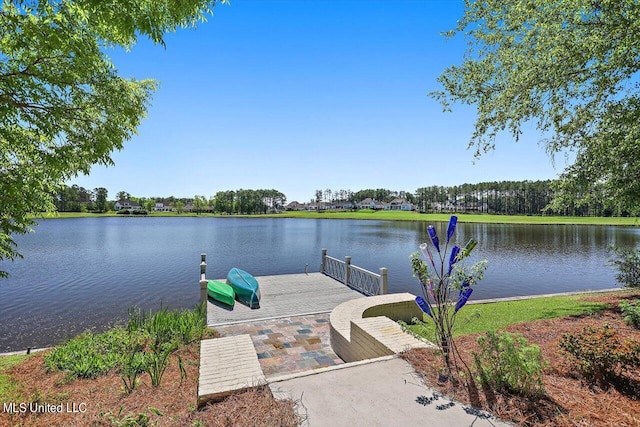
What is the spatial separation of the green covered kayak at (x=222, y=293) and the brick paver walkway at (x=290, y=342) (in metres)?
2.05

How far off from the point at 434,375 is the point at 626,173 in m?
7.56

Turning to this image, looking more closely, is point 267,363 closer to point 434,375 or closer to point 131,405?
point 131,405

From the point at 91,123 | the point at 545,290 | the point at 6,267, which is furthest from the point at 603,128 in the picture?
the point at 6,267

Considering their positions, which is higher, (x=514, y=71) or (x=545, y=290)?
(x=514, y=71)

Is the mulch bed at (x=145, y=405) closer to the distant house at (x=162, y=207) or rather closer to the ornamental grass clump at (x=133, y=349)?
the ornamental grass clump at (x=133, y=349)

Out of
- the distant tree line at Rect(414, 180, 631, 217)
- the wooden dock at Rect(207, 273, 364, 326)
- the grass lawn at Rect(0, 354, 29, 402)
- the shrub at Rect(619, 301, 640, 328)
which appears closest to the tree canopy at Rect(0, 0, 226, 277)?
the grass lawn at Rect(0, 354, 29, 402)

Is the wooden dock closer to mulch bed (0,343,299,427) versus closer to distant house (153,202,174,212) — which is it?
mulch bed (0,343,299,427)

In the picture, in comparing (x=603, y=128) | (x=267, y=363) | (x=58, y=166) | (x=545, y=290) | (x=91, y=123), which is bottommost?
(x=545, y=290)

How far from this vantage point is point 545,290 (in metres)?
16.0

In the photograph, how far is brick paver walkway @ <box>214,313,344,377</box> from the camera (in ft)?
20.8

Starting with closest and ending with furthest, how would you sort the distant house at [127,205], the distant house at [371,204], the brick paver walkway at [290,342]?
the brick paver walkway at [290,342] < the distant house at [127,205] < the distant house at [371,204]

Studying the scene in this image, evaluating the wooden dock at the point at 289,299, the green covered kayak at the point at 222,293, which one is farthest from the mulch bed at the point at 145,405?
the green covered kayak at the point at 222,293

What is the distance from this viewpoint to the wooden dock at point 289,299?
9835mm

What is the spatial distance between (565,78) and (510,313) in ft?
19.9
